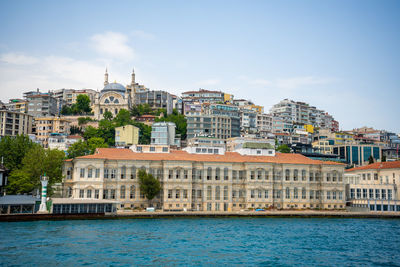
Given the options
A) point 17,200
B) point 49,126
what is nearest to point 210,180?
point 17,200

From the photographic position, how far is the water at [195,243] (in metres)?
31.8

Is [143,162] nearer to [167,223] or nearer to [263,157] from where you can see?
[167,223]

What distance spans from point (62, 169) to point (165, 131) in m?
33.4

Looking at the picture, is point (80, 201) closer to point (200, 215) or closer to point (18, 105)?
point (200, 215)

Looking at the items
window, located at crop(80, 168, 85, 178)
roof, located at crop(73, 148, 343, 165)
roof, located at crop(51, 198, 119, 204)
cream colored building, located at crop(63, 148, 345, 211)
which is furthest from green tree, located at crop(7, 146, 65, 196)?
roof, located at crop(51, 198, 119, 204)

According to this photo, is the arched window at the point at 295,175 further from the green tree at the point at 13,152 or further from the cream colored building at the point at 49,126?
the cream colored building at the point at 49,126

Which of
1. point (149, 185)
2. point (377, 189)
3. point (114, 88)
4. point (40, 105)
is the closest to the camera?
point (149, 185)

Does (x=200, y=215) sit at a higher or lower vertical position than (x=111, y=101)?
lower

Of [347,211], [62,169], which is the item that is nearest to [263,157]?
[347,211]

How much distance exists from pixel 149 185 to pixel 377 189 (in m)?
35.8

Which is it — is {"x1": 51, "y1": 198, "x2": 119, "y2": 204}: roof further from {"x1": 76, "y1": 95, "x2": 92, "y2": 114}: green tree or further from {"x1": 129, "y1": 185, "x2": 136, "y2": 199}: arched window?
{"x1": 76, "y1": 95, "x2": 92, "y2": 114}: green tree

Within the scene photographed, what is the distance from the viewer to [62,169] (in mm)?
64062

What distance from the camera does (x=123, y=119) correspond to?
4525 inches

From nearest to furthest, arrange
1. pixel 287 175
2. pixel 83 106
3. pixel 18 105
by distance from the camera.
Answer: pixel 287 175 → pixel 83 106 → pixel 18 105
